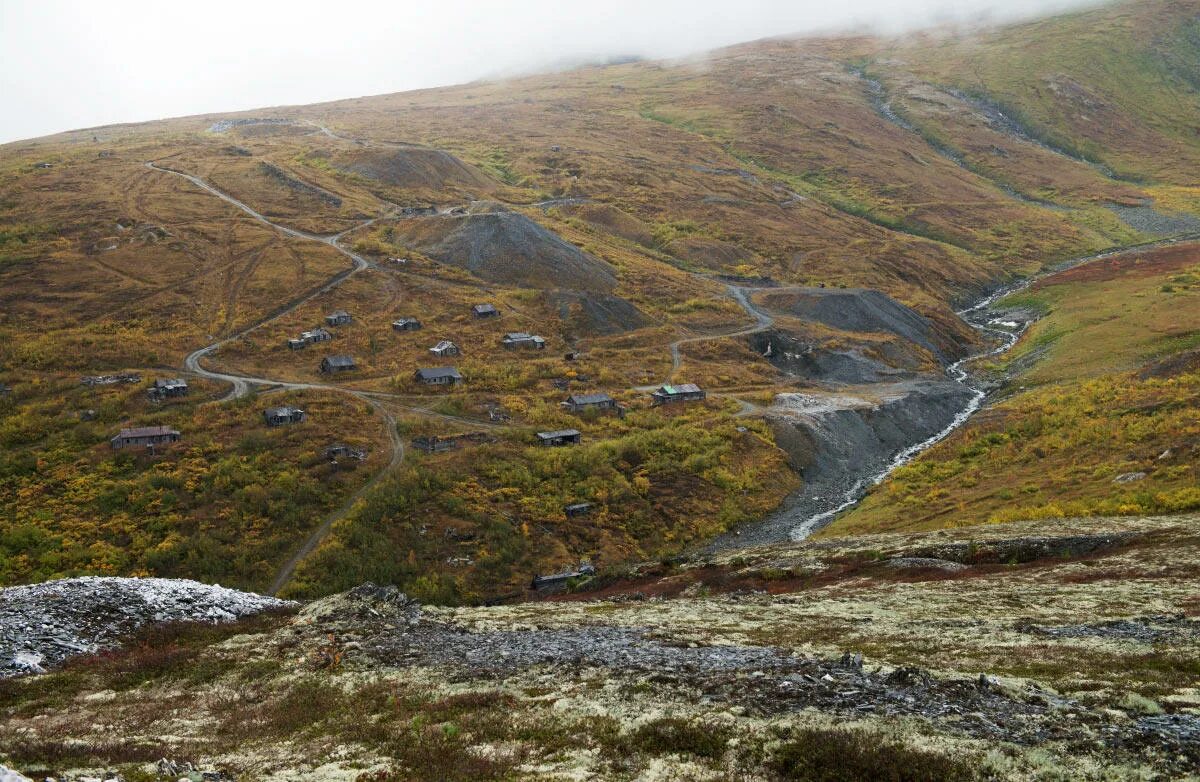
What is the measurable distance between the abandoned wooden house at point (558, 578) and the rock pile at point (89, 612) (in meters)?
24.1

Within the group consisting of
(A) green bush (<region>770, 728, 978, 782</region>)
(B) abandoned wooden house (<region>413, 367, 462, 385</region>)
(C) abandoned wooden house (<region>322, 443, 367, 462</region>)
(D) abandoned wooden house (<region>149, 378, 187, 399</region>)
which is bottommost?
(C) abandoned wooden house (<region>322, 443, 367, 462</region>)

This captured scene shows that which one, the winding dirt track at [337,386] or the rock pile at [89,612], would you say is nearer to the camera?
the rock pile at [89,612]

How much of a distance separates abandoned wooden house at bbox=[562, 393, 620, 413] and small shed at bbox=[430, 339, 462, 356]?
19.4 m

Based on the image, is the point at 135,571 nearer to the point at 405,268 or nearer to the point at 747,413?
the point at 747,413

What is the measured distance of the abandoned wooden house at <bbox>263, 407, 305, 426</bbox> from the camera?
3250 inches

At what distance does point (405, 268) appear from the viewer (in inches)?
5157

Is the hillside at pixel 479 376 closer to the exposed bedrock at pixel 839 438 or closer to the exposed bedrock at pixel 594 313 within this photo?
the exposed bedrock at pixel 839 438

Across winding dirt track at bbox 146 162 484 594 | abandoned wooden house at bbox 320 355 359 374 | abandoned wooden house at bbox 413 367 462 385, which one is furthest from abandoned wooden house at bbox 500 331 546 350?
winding dirt track at bbox 146 162 484 594

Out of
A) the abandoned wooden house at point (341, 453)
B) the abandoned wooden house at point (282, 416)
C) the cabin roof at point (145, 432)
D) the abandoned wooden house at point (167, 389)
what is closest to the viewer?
the abandoned wooden house at point (341, 453)

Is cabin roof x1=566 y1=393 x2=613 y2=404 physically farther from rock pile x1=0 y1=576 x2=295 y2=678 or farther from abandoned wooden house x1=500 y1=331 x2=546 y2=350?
rock pile x1=0 y1=576 x2=295 y2=678

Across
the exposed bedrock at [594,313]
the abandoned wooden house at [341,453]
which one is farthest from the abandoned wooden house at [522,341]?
the abandoned wooden house at [341,453]

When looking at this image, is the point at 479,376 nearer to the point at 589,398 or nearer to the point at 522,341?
the point at 522,341

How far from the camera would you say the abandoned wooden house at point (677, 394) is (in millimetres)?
97938

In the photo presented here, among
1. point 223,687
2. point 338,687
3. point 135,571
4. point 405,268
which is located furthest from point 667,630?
point 405,268
